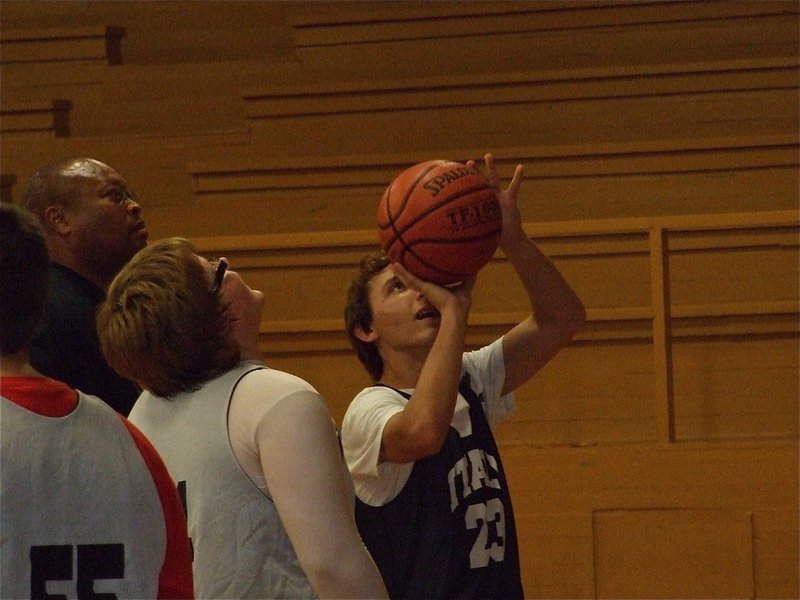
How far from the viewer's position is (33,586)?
1242mm

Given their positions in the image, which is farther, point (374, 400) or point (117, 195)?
point (117, 195)

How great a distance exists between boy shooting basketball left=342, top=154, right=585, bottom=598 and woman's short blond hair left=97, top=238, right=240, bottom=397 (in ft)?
1.45

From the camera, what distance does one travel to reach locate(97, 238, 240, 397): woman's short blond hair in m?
1.67

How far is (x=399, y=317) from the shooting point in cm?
241

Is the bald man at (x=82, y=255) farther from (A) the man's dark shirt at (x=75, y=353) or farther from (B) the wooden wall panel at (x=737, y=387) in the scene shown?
(B) the wooden wall panel at (x=737, y=387)

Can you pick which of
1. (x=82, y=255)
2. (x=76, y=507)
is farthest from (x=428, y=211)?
(x=76, y=507)

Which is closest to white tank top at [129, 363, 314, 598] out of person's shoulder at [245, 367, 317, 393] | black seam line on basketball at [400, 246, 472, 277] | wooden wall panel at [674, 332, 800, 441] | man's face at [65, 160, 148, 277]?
person's shoulder at [245, 367, 317, 393]

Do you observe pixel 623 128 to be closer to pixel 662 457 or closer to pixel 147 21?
pixel 662 457

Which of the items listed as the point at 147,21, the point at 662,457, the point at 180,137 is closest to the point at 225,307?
the point at 662,457

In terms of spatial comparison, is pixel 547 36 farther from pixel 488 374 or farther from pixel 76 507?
pixel 76 507

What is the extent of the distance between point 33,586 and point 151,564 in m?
0.12

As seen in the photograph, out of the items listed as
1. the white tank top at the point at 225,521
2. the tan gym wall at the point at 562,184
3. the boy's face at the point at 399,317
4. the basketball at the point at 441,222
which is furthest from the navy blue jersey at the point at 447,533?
the tan gym wall at the point at 562,184

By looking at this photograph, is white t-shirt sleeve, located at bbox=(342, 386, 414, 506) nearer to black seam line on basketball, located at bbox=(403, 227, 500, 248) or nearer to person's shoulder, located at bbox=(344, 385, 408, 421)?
person's shoulder, located at bbox=(344, 385, 408, 421)

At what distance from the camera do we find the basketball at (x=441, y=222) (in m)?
2.32
